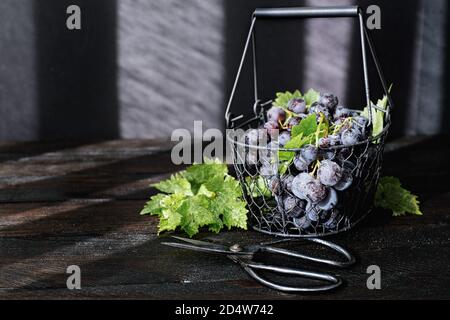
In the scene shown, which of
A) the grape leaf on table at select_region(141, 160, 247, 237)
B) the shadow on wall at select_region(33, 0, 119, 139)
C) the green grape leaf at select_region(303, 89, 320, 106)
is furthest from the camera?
the shadow on wall at select_region(33, 0, 119, 139)

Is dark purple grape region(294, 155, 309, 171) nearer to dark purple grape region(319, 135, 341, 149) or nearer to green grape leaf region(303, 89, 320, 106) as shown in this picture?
dark purple grape region(319, 135, 341, 149)

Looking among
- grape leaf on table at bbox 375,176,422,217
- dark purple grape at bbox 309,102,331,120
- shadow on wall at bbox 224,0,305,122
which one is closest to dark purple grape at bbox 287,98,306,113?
dark purple grape at bbox 309,102,331,120

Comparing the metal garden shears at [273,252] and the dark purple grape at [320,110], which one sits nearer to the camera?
the metal garden shears at [273,252]

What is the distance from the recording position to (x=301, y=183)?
99 cm

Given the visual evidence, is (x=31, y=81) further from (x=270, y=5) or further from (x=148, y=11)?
(x=270, y=5)

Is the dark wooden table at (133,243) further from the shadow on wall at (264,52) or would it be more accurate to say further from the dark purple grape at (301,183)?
the shadow on wall at (264,52)

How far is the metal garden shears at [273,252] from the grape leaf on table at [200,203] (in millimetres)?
52

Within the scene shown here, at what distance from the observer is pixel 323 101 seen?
1110mm

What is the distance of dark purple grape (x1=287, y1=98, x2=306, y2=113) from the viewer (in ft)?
3.69

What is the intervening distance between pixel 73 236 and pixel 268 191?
34cm

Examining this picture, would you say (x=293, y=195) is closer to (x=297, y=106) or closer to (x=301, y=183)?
(x=301, y=183)

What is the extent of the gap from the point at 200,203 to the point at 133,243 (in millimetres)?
136

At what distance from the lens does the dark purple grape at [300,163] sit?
100 centimetres

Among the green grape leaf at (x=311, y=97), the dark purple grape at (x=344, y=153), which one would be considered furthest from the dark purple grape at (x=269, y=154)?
the green grape leaf at (x=311, y=97)
